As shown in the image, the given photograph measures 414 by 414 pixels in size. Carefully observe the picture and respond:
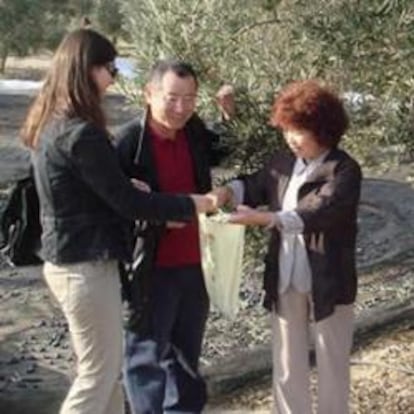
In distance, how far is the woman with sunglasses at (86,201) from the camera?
12.2 ft

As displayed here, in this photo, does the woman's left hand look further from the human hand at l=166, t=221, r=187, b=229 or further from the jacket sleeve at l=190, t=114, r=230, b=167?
the jacket sleeve at l=190, t=114, r=230, b=167

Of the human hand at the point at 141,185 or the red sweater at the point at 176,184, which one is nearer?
the human hand at the point at 141,185

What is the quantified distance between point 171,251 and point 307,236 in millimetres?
612

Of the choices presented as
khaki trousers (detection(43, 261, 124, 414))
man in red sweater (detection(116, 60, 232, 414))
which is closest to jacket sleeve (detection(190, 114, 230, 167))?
man in red sweater (detection(116, 60, 232, 414))

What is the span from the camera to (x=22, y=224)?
404cm

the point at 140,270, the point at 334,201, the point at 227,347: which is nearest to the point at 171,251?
the point at 140,270

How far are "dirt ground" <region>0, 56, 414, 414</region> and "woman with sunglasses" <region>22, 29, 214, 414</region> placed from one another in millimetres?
519

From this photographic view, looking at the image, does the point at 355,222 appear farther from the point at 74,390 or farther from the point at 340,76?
the point at 74,390

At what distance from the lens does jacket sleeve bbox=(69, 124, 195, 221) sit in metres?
3.68

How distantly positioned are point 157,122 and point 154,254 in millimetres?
549

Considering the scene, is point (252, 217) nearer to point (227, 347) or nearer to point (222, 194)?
point (222, 194)

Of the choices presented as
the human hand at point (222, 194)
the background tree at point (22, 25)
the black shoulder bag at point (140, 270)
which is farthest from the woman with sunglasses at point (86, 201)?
the background tree at point (22, 25)

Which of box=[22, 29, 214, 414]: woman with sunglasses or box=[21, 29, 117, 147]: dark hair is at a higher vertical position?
box=[21, 29, 117, 147]: dark hair

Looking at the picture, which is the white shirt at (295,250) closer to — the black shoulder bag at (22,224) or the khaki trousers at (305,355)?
the khaki trousers at (305,355)
